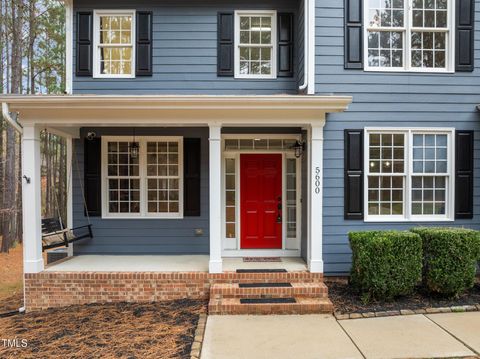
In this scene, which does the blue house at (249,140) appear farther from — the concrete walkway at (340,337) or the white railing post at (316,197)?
the concrete walkway at (340,337)

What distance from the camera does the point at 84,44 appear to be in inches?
250

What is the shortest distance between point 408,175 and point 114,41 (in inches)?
232

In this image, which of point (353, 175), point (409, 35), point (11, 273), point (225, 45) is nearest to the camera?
point (353, 175)

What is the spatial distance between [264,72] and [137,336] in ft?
16.1

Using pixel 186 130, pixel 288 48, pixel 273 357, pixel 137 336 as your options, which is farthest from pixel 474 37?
pixel 137 336

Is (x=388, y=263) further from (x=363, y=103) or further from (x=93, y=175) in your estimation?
(x=93, y=175)

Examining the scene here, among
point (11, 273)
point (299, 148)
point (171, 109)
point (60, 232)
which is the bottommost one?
point (11, 273)

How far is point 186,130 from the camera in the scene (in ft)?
21.2

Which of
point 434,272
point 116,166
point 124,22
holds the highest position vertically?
point 124,22

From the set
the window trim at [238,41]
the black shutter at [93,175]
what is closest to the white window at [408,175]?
the window trim at [238,41]

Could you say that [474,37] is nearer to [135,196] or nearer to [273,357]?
[273,357]

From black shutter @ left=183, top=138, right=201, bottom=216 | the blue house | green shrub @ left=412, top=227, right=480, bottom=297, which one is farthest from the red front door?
green shrub @ left=412, top=227, right=480, bottom=297

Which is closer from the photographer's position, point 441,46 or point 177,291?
point 177,291

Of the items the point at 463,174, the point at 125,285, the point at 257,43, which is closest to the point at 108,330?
the point at 125,285
